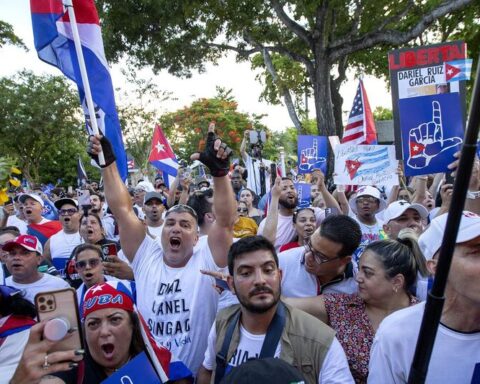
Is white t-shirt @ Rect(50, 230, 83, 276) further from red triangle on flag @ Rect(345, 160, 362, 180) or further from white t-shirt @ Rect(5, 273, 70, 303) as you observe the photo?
red triangle on flag @ Rect(345, 160, 362, 180)

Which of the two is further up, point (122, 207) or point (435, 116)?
point (435, 116)

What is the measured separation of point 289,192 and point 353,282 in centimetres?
235

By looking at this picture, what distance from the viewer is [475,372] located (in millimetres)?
1602

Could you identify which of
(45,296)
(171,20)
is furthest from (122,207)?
(171,20)

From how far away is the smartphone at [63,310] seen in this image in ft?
4.89

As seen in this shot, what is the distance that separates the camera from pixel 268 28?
12.9 meters

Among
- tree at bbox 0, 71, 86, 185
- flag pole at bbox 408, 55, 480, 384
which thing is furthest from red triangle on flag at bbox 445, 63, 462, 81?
tree at bbox 0, 71, 86, 185

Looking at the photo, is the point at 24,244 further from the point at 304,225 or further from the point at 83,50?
the point at 304,225

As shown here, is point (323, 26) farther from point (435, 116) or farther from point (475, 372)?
point (475, 372)

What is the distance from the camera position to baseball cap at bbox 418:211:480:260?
5.17ft

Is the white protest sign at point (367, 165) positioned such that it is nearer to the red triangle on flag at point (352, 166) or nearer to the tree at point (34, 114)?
the red triangle on flag at point (352, 166)

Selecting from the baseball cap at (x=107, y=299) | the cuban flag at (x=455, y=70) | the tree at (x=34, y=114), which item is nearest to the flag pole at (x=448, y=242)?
the baseball cap at (x=107, y=299)

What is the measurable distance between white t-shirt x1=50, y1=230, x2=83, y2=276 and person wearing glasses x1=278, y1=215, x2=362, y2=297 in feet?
10.8

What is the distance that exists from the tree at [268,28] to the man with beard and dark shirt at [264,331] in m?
9.95
